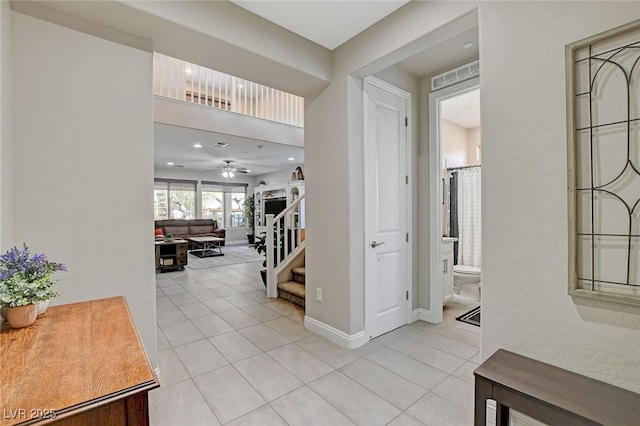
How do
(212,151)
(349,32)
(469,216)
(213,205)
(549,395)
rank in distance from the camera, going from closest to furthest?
(549,395), (349,32), (469,216), (212,151), (213,205)

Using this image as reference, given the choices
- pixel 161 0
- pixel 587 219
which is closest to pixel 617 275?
pixel 587 219

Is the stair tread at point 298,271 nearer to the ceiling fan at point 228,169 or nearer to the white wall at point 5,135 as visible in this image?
the white wall at point 5,135

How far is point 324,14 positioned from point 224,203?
383 inches

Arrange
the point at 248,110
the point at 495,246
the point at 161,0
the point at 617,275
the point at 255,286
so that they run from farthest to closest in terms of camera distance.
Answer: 1. the point at 248,110
2. the point at 255,286
3. the point at 161,0
4. the point at 495,246
5. the point at 617,275

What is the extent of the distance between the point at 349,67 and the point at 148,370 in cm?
252

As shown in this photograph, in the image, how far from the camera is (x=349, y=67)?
2.52 metres

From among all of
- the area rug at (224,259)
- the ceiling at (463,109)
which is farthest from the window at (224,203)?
the ceiling at (463,109)

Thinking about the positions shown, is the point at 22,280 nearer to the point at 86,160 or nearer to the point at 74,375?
the point at 74,375

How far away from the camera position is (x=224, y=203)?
11.1m

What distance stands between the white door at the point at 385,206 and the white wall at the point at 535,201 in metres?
1.20

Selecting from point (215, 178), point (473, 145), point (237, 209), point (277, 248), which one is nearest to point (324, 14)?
point (277, 248)

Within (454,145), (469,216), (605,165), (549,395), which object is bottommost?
(549,395)

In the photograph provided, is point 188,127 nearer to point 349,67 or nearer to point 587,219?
point 349,67

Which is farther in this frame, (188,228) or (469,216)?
(188,228)
